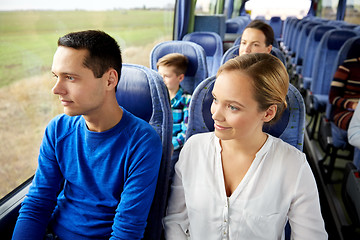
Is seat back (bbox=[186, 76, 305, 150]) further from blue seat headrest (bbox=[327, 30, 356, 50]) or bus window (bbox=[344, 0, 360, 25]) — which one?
bus window (bbox=[344, 0, 360, 25])

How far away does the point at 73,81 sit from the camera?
0.99 m

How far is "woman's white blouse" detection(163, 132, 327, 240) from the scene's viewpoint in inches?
38.9

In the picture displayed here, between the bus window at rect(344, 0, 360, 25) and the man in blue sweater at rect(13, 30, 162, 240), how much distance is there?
8.54 meters

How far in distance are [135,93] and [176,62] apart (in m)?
0.94

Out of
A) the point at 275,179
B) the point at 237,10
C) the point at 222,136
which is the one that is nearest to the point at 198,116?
the point at 222,136

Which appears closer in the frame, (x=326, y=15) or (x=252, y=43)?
(x=252, y=43)

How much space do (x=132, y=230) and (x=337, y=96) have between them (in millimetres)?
2188

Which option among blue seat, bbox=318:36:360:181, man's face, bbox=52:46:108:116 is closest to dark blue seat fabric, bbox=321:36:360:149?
blue seat, bbox=318:36:360:181

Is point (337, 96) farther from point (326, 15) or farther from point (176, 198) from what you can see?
point (326, 15)

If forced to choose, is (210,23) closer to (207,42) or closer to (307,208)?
(207,42)

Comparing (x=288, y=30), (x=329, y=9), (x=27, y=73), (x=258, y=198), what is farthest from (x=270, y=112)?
(x=329, y=9)

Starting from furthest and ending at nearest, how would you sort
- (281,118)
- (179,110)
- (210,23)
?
(210,23)
(179,110)
(281,118)

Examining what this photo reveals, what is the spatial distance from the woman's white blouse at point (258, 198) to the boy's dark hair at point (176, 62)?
112 cm

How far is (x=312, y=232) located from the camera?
38.8 inches
